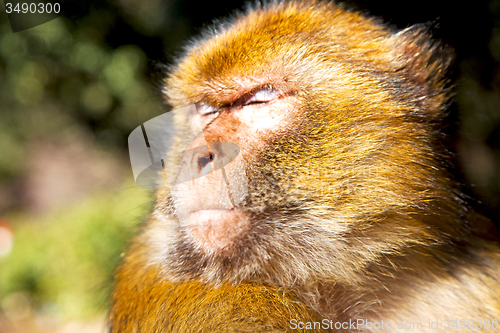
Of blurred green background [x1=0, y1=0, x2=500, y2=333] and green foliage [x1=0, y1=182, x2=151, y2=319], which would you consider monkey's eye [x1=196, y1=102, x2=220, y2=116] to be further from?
green foliage [x1=0, y1=182, x2=151, y2=319]

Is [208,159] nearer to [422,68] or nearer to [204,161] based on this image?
[204,161]

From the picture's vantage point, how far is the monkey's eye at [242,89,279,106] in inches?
36.4

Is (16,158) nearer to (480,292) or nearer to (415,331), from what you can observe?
(415,331)

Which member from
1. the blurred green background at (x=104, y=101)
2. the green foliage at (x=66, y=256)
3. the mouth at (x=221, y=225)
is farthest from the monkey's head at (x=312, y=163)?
the green foliage at (x=66, y=256)

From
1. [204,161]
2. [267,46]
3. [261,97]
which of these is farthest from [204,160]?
[267,46]

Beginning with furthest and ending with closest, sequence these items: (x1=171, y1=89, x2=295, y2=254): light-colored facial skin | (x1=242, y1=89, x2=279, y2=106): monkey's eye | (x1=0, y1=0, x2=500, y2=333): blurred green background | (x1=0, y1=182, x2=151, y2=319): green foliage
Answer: (x1=0, y1=182, x2=151, y2=319): green foliage
(x1=0, y1=0, x2=500, y2=333): blurred green background
(x1=242, y1=89, x2=279, y2=106): monkey's eye
(x1=171, y1=89, x2=295, y2=254): light-colored facial skin

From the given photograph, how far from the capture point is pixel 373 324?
892mm

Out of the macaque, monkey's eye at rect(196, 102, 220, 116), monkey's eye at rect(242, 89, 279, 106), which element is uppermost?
monkey's eye at rect(196, 102, 220, 116)

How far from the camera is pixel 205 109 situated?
3.35ft

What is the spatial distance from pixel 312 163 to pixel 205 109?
0.39 m

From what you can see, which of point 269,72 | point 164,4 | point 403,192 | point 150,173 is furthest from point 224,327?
point 164,4

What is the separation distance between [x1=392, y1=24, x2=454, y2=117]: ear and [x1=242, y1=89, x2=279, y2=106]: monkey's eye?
0.38 meters

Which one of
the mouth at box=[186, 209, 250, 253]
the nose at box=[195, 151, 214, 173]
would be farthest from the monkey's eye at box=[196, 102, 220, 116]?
the mouth at box=[186, 209, 250, 253]

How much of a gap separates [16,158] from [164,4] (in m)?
1.09
